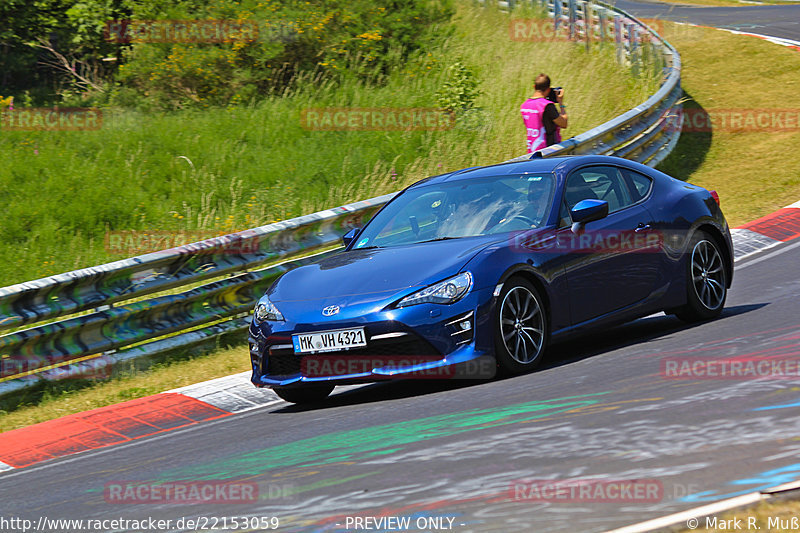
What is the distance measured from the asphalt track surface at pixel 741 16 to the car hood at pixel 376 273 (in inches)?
801

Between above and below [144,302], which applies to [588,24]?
above

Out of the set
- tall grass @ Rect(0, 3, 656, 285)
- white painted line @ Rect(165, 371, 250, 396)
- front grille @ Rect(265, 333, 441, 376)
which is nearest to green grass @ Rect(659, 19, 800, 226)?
tall grass @ Rect(0, 3, 656, 285)

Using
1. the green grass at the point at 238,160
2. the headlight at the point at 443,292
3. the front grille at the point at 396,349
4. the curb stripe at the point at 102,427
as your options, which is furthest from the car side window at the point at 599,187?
the green grass at the point at 238,160

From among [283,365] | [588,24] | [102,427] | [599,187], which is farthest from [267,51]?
[283,365]

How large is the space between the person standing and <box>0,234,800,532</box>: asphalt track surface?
5.62m

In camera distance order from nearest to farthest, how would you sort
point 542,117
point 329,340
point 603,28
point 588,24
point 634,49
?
point 329,340 → point 542,117 → point 634,49 → point 603,28 → point 588,24

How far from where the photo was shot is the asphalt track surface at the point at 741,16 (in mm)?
27203

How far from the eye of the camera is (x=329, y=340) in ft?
21.8

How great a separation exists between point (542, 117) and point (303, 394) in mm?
6600

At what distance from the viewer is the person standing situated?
12.9 meters

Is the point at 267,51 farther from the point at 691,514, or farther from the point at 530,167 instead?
the point at 691,514

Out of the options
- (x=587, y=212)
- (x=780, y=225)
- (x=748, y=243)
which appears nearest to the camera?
(x=587, y=212)

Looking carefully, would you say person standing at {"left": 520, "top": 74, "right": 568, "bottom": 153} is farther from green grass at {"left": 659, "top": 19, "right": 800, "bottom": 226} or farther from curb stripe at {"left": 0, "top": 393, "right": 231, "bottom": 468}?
curb stripe at {"left": 0, "top": 393, "right": 231, "bottom": 468}

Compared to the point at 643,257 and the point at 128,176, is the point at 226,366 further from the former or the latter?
the point at 128,176
